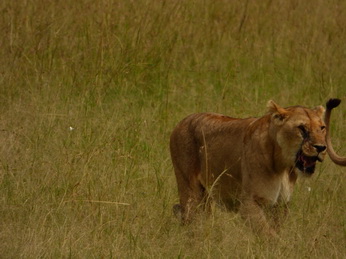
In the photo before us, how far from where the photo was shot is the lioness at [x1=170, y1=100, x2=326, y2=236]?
5391 mm

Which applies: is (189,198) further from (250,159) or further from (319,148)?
(319,148)

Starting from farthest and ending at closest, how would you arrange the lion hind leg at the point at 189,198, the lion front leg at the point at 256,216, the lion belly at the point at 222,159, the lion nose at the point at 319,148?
the lion hind leg at the point at 189,198 → the lion belly at the point at 222,159 → the lion front leg at the point at 256,216 → the lion nose at the point at 319,148

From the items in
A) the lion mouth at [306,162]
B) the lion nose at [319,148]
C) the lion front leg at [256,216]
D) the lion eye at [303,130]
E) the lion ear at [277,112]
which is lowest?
the lion front leg at [256,216]

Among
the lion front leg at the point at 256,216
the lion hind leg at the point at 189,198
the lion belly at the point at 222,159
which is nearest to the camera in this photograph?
the lion front leg at the point at 256,216

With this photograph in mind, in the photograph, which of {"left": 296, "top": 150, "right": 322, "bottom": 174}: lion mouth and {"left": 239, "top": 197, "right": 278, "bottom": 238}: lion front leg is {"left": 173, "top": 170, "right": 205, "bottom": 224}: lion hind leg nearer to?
{"left": 239, "top": 197, "right": 278, "bottom": 238}: lion front leg

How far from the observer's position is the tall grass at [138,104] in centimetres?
545

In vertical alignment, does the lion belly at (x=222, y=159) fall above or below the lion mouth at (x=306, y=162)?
below

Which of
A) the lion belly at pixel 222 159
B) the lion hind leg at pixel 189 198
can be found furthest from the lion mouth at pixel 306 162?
the lion hind leg at pixel 189 198

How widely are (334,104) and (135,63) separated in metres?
2.95

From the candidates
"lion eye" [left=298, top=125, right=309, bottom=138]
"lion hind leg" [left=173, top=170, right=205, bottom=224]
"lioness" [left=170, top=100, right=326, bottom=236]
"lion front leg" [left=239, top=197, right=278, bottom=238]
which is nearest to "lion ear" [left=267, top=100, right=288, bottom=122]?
"lioness" [left=170, top=100, right=326, bottom=236]

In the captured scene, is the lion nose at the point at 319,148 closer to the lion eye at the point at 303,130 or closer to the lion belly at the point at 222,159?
the lion eye at the point at 303,130

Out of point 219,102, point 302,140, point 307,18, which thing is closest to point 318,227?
point 302,140

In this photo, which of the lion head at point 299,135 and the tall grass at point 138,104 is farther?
the tall grass at point 138,104

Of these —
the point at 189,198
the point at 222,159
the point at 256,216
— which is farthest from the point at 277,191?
the point at 189,198
